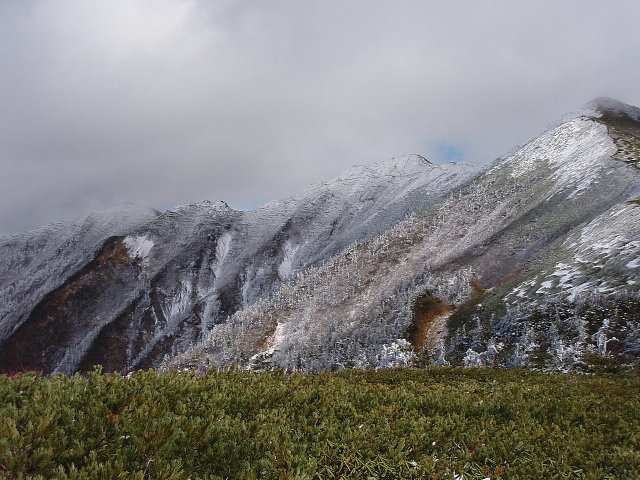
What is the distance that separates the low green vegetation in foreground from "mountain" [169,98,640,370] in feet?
8.84

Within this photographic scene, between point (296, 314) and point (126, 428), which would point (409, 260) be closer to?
point (296, 314)

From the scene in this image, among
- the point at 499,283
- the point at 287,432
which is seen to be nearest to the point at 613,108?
the point at 499,283

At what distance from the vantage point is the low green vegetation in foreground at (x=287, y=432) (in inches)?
210

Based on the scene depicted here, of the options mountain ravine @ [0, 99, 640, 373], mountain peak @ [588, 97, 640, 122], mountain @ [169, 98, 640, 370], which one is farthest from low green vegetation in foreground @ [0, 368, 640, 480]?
mountain peak @ [588, 97, 640, 122]

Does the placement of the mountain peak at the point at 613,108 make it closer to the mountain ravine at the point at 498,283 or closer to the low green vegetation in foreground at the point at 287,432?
the mountain ravine at the point at 498,283

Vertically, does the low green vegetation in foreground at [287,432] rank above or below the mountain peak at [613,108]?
below

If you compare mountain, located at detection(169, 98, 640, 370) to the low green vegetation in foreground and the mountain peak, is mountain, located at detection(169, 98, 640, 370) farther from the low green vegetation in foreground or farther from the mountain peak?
the low green vegetation in foreground

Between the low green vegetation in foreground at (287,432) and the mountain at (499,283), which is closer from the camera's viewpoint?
the low green vegetation in foreground at (287,432)

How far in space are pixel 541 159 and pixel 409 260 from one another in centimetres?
6397

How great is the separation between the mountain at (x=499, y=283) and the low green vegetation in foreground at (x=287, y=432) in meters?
2.70

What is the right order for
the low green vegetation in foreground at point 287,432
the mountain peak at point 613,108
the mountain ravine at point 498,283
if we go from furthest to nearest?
1. the mountain peak at point 613,108
2. the mountain ravine at point 498,283
3. the low green vegetation in foreground at point 287,432

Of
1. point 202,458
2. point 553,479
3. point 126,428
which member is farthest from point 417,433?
point 126,428

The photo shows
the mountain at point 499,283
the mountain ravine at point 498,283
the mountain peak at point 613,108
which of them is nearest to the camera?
the mountain ravine at point 498,283

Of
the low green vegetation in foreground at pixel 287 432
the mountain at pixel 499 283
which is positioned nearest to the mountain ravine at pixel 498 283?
the mountain at pixel 499 283
